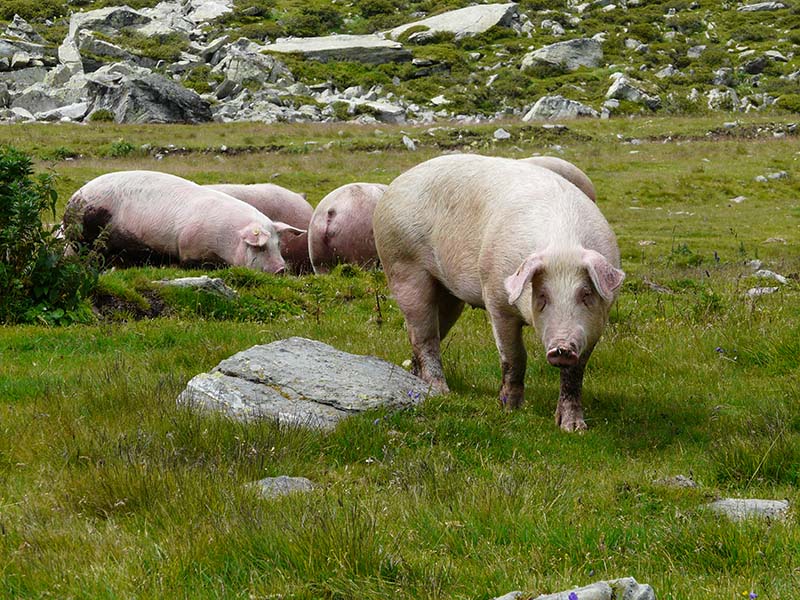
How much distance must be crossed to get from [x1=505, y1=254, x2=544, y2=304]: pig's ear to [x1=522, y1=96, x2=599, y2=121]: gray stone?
4550cm

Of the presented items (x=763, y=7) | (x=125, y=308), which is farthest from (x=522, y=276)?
(x=763, y=7)

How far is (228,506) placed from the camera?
455 centimetres

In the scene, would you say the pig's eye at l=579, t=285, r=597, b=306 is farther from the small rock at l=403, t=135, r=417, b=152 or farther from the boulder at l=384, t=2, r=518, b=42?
the boulder at l=384, t=2, r=518, b=42

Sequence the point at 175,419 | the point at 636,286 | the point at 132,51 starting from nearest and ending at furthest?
the point at 175,419
the point at 636,286
the point at 132,51

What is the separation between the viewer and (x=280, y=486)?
5.21 metres

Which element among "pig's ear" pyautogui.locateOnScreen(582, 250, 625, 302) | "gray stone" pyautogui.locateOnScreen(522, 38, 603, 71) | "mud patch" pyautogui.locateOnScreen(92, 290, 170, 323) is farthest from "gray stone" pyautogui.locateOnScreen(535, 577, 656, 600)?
"gray stone" pyautogui.locateOnScreen(522, 38, 603, 71)

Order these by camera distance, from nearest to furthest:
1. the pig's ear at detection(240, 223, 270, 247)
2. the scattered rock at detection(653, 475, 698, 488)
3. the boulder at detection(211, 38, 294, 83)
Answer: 1. the scattered rock at detection(653, 475, 698, 488)
2. the pig's ear at detection(240, 223, 270, 247)
3. the boulder at detection(211, 38, 294, 83)

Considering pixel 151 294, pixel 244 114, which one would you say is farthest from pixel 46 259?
pixel 244 114

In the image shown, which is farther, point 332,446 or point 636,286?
point 636,286

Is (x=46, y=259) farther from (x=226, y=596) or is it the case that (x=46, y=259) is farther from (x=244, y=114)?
(x=244, y=114)

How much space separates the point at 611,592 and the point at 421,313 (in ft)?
18.0

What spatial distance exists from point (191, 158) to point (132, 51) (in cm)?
4493

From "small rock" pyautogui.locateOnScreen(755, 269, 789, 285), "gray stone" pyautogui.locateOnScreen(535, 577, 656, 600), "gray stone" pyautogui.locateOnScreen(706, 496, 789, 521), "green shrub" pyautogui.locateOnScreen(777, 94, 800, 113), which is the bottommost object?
"green shrub" pyautogui.locateOnScreen(777, 94, 800, 113)

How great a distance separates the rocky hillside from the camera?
177ft
